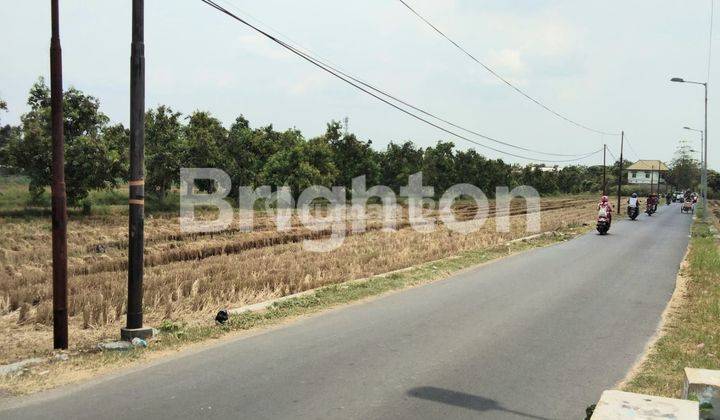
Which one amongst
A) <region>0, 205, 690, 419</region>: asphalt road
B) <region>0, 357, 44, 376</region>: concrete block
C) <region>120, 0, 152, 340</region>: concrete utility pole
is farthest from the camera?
<region>120, 0, 152, 340</region>: concrete utility pole

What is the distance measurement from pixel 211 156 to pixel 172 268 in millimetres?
30003

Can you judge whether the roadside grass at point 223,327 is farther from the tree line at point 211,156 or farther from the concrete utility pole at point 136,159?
the tree line at point 211,156

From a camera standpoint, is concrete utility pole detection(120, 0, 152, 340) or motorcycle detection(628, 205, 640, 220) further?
motorcycle detection(628, 205, 640, 220)

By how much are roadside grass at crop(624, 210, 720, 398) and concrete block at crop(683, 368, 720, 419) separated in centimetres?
135

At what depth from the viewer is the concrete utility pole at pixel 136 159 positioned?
8938 mm

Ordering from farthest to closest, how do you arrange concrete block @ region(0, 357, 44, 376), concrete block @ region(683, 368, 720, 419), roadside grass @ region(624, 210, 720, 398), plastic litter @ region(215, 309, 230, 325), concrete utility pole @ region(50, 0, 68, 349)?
plastic litter @ region(215, 309, 230, 325) → concrete utility pole @ region(50, 0, 68, 349) → concrete block @ region(0, 357, 44, 376) → roadside grass @ region(624, 210, 720, 398) → concrete block @ region(683, 368, 720, 419)

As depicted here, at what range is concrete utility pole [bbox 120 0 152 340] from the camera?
352 inches

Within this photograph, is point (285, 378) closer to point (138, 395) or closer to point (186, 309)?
point (138, 395)

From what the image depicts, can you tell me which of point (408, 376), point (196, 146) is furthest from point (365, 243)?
point (196, 146)

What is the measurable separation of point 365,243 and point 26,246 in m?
12.8

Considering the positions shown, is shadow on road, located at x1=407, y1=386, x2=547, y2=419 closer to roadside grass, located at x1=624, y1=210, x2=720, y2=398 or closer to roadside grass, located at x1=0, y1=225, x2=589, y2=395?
roadside grass, located at x1=624, y1=210, x2=720, y2=398

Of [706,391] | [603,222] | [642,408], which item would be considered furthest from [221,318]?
[603,222]

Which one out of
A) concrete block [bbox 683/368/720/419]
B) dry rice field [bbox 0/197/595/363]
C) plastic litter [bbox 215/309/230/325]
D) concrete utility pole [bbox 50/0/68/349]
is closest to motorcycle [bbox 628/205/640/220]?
dry rice field [bbox 0/197/595/363]

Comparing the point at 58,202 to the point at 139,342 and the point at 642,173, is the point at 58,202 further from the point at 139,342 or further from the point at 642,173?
the point at 642,173
